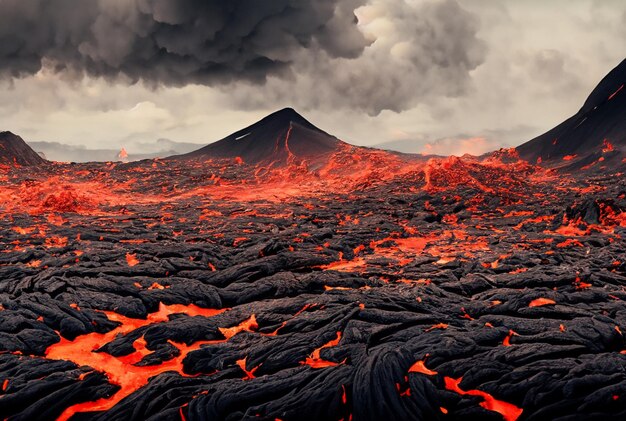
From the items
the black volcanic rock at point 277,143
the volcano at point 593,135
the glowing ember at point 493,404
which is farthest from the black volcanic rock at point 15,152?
the volcano at point 593,135

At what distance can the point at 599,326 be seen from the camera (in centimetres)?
1067

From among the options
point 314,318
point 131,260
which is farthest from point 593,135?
point 131,260

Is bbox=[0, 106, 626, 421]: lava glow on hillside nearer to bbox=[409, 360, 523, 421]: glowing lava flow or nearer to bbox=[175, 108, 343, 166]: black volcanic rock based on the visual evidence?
bbox=[409, 360, 523, 421]: glowing lava flow

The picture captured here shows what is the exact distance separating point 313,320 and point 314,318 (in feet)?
0.42

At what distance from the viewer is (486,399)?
328 inches

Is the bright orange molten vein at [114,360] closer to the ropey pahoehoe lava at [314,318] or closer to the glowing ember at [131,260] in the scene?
the ropey pahoehoe lava at [314,318]

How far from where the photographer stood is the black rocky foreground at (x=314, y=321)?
8180 mm

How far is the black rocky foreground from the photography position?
8180mm

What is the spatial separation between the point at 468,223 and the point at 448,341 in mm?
27110

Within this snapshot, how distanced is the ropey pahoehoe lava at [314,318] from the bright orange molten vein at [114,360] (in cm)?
6

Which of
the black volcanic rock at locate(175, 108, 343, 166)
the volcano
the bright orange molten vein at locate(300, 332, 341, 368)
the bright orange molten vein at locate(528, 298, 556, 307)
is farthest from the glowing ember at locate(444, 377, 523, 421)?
the black volcanic rock at locate(175, 108, 343, 166)

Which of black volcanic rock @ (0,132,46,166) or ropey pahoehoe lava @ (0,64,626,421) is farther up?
black volcanic rock @ (0,132,46,166)

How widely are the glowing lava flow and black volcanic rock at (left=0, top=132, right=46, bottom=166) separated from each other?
102 metres

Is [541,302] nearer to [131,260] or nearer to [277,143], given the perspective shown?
[131,260]
